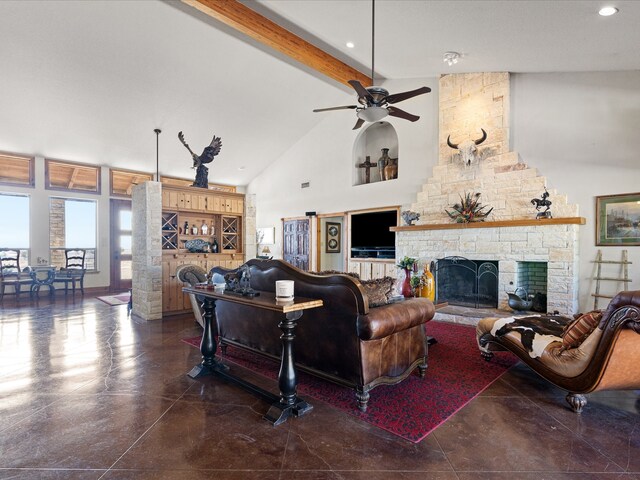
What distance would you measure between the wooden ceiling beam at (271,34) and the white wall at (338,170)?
1349mm

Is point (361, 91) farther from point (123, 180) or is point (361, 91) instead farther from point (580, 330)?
point (123, 180)

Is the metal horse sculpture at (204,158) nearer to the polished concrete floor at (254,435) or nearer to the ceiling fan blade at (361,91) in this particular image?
the ceiling fan blade at (361,91)

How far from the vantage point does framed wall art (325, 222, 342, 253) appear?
9203mm

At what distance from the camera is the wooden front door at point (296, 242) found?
30.0ft

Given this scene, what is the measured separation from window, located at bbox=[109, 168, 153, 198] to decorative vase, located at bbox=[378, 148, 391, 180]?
6.26 m

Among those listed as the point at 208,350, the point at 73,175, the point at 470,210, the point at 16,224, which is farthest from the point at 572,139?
the point at 16,224

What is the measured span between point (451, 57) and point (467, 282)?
3.81m

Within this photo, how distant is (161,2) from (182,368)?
4.74m

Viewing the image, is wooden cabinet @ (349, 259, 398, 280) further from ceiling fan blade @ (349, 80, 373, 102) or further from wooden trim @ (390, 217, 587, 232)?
ceiling fan blade @ (349, 80, 373, 102)

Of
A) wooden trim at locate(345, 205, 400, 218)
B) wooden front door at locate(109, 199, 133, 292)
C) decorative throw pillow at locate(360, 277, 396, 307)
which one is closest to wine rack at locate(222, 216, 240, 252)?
wooden trim at locate(345, 205, 400, 218)

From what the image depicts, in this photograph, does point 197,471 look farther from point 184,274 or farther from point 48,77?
point 48,77

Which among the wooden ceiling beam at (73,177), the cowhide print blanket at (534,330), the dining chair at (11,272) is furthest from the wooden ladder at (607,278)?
the wooden ceiling beam at (73,177)

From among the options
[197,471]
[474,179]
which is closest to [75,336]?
[197,471]

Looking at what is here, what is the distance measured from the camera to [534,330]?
9.84ft
